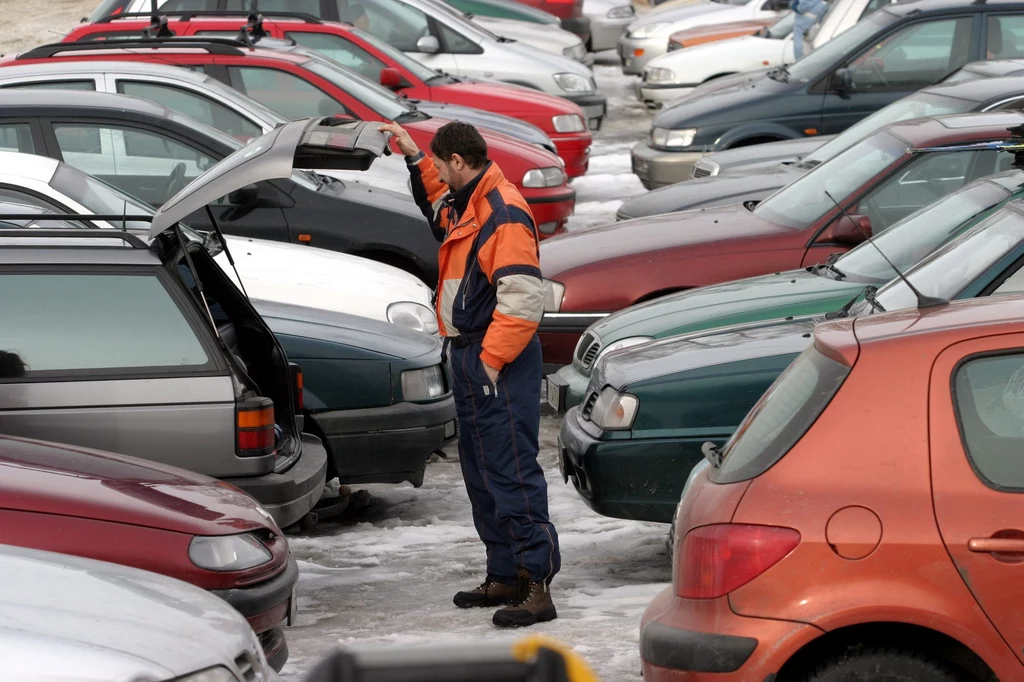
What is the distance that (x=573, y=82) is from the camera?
14.8m

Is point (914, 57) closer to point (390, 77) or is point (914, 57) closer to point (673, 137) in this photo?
point (673, 137)

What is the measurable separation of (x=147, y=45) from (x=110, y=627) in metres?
7.97

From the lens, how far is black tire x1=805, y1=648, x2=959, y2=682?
3416mm

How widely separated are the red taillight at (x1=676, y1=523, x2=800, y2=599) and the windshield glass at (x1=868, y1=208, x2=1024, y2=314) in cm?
203

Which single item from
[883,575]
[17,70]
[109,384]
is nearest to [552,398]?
[109,384]

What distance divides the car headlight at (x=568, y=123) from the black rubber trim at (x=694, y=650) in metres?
9.79

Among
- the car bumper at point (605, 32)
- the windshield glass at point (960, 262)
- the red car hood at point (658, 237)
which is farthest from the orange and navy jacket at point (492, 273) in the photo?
the car bumper at point (605, 32)

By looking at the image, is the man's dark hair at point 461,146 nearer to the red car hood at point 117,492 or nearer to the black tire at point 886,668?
the red car hood at point 117,492

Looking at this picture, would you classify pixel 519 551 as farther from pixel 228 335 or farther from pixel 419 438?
pixel 228 335

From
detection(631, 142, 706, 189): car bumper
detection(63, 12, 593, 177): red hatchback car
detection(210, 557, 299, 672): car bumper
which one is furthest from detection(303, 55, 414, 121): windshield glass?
detection(210, 557, 299, 672): car bumper

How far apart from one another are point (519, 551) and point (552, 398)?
73.1 inches

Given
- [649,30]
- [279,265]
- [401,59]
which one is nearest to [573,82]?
[401,59]

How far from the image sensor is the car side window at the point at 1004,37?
11.8 meters

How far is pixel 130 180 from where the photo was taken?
8.62m
